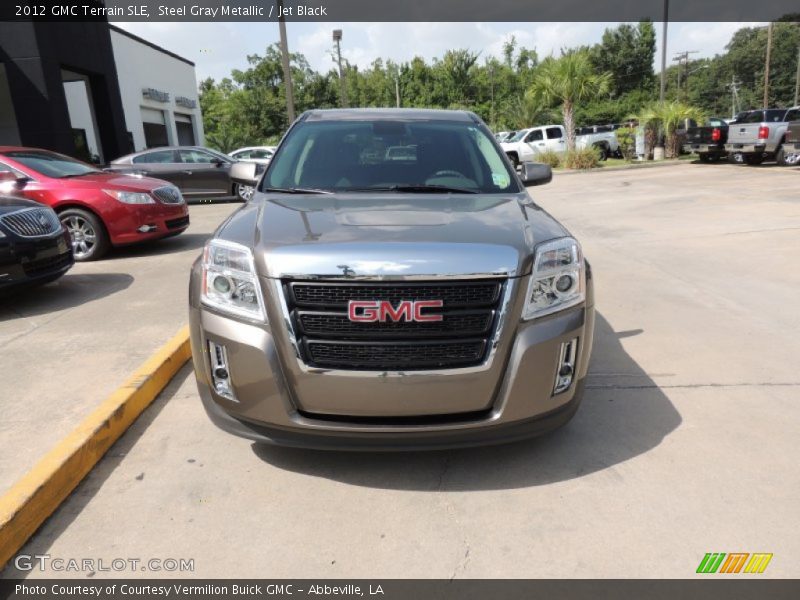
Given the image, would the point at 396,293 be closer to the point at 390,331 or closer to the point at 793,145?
the point at 390,331

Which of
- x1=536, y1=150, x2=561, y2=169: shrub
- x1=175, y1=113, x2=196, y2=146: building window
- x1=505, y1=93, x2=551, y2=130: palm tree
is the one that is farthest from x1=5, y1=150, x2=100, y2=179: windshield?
x1=505, y1=93, x2=551, y2=130: palm tree

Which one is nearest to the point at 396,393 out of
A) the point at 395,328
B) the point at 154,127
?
the point at 395,328

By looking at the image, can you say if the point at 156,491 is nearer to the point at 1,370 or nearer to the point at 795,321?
the point at 1,370

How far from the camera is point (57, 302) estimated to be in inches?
243

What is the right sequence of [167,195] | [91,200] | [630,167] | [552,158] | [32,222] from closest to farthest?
1. [32,222]
2. [91,200]
3. [167,195]
4. [630,167]
5. [552,158]

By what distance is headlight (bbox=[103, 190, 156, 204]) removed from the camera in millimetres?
8094

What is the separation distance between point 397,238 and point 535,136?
86.6 feet

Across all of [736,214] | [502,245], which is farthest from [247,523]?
[736,214]

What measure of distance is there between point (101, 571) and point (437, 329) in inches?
62.7

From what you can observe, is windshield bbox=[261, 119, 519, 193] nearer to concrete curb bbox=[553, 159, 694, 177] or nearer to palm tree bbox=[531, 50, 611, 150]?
concrete curb bbox=[553, 159, 694, 177]

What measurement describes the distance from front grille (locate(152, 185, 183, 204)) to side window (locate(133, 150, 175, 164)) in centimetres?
648

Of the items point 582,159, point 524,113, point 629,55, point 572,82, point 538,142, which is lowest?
point 582,159

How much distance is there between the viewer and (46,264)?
597 cm

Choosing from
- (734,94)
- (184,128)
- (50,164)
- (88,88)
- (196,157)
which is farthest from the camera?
(734,94)
